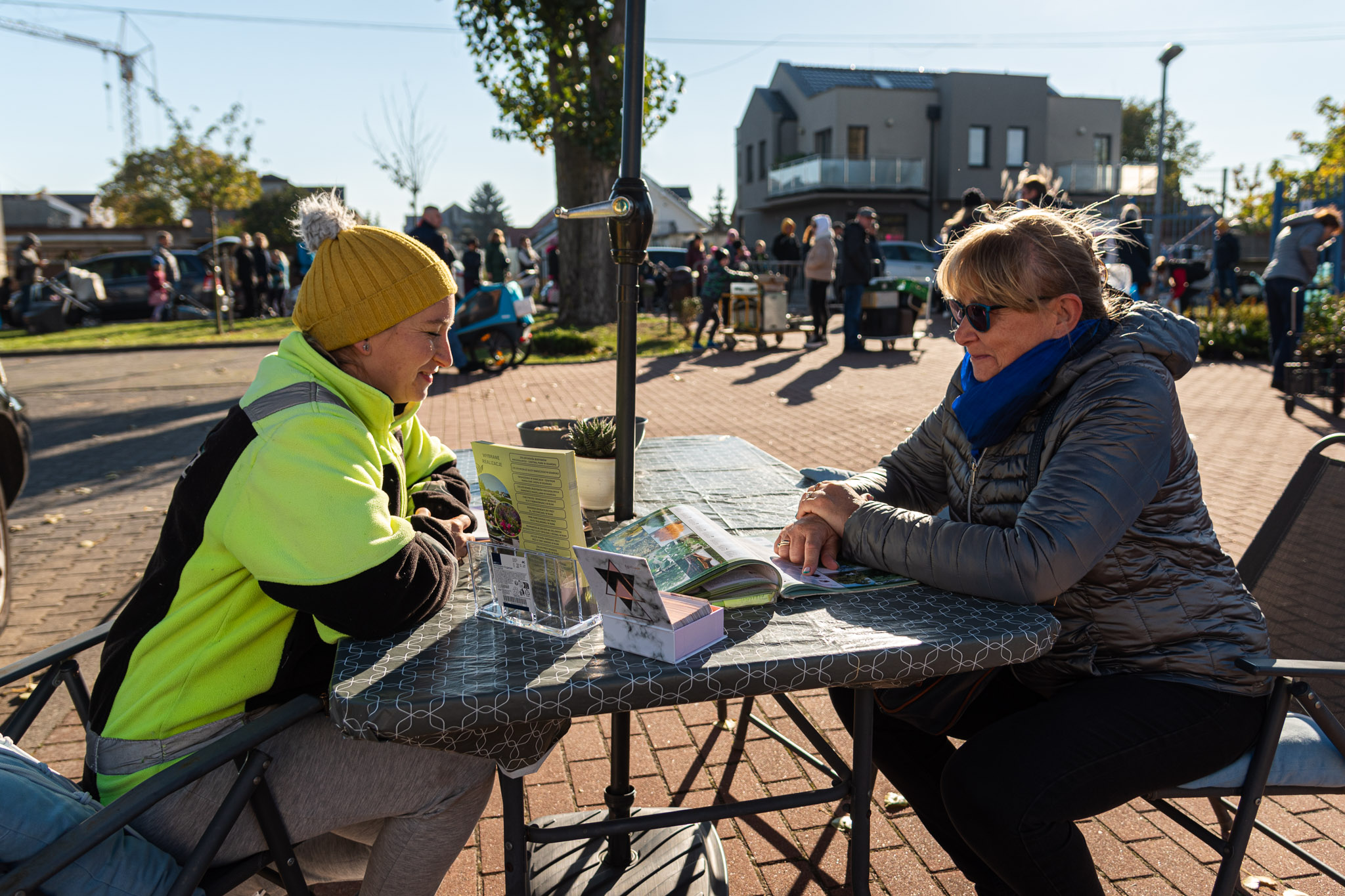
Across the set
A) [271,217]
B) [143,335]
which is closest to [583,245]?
[143,335]

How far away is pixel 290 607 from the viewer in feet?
5.21

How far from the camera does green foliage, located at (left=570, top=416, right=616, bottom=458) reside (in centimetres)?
220

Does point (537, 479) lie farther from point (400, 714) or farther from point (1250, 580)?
point (1250, 580)

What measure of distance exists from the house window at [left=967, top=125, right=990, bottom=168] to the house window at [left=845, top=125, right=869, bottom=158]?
13.7 ft

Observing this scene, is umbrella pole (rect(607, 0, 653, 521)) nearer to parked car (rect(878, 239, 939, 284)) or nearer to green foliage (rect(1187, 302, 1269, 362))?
green foliage (rect(1187, 302, 1269, 362))

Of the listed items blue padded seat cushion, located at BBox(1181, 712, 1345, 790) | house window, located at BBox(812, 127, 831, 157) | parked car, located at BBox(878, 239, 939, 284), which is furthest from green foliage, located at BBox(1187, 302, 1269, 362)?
house window, located at BBox(812, 127, 831, 157)

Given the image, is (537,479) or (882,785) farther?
(882,785)

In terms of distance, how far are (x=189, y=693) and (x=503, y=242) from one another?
54.8 ft

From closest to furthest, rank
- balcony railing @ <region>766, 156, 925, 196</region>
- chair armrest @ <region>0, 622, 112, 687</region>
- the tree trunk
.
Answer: chair armrest @ <region>0, 622, 112, 687</region>, the tree trunk, balcony railing @ <region>766, 156, 925, 196</region>

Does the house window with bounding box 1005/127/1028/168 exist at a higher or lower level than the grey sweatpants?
higher

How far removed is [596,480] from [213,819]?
3.53 feet

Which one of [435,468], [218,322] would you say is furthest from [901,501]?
[218,322]

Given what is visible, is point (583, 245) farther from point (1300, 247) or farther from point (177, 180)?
point (177, 180)

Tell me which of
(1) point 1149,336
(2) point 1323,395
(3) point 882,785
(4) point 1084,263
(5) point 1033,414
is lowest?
(3) point 882,785
